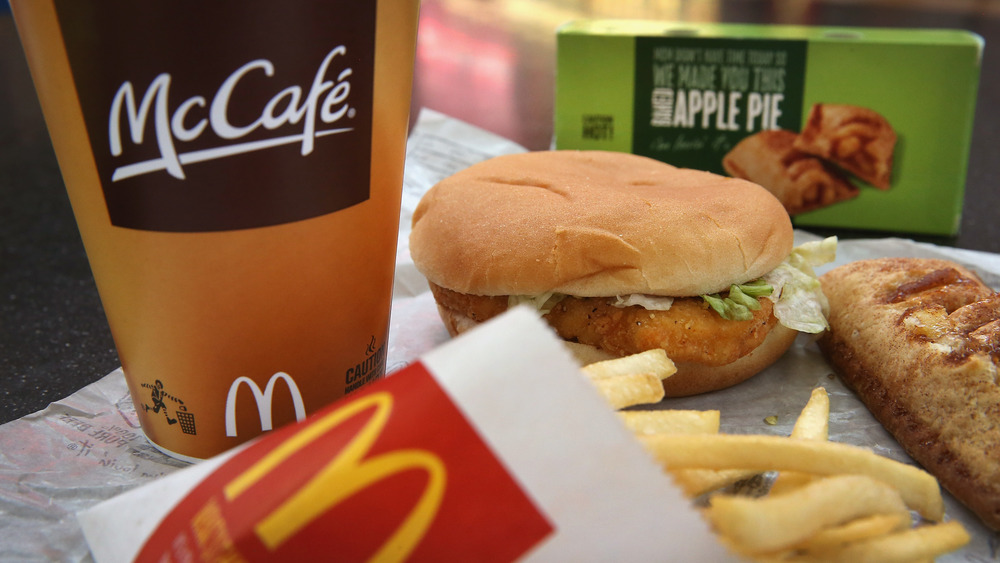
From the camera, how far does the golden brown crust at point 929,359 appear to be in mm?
1301

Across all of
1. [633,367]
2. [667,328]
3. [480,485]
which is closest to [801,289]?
[667,328]

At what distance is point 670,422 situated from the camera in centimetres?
110

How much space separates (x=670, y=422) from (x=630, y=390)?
0.08 meters

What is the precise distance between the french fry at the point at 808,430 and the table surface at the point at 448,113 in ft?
4.23

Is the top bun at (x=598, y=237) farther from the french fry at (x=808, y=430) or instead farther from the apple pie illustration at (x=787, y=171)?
the apple pie illustration at (x=787, y=171)

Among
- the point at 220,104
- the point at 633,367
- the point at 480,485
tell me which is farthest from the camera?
the point at 633,367

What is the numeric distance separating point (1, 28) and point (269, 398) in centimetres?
447

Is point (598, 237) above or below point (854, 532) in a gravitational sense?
above

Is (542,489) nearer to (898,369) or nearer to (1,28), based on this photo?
(898,369)

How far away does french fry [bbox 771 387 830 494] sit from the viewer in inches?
42.9

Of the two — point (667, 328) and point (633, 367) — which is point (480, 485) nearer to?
point (633, 367)

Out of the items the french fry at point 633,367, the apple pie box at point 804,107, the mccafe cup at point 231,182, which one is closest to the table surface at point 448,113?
the apple pie box at point 804,107

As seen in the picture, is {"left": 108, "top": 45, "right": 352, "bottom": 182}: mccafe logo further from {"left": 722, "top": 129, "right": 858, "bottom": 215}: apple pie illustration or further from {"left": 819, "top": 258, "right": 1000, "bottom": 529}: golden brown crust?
{"left": 722, "top": 129, "right": 858, "bottom": 215}: apple pie illustration

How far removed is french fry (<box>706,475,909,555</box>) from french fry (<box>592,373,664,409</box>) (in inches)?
7.5
